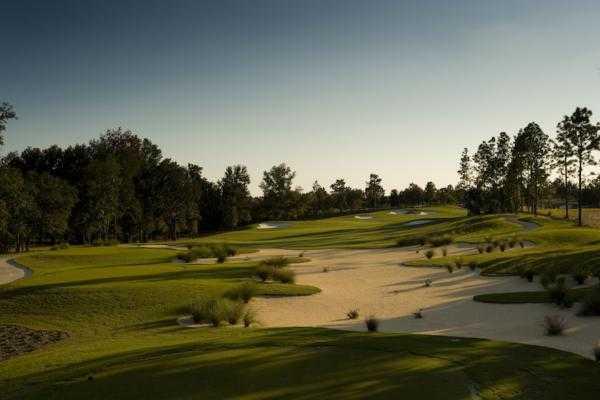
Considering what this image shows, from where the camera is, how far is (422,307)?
19.9 meters

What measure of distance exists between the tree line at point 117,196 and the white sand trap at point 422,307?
24.1 meters

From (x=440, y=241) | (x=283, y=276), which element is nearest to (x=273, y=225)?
(x=440, y=241)

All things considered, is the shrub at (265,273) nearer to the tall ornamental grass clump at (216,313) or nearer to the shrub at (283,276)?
the shrub at (283,276)

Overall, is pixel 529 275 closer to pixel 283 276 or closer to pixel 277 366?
pixel 283 276

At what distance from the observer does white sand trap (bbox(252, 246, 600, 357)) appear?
1462 centimetres

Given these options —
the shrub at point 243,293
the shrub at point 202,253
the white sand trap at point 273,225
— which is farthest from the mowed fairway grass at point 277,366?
the white sand trap at point 273,225

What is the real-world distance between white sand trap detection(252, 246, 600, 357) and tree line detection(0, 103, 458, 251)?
2414cm

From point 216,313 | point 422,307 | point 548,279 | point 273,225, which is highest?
point 548,279

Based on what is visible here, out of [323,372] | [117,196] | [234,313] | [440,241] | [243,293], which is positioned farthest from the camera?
[117,196]

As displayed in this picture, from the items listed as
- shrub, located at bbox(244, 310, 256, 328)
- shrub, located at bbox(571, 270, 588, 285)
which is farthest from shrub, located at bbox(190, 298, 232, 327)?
shrub, located at bbox(571, 270, 588, 285)

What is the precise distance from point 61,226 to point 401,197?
392 feet

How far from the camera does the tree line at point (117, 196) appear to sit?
5694cm

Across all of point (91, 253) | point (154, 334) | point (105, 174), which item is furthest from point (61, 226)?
point (154, 334)

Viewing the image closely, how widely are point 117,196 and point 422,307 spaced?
55.3 metres
